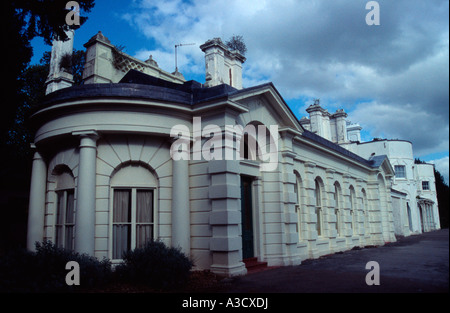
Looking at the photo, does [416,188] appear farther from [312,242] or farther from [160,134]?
[160,134]

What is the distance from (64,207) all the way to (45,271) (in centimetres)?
386

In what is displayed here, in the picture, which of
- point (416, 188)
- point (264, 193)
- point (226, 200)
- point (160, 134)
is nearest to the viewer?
point (226, 200)

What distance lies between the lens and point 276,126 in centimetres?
1316

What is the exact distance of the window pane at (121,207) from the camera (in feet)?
34.9

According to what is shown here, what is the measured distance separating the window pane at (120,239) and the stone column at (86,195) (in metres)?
0.70

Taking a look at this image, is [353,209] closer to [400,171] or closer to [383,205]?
[383,205]

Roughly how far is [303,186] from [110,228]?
28.4ft

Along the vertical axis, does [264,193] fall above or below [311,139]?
below

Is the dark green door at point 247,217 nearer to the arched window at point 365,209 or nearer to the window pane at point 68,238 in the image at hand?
the window pane at point 68,238

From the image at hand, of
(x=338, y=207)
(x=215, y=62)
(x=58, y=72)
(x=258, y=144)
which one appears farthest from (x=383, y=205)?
(x=58, y=72)
